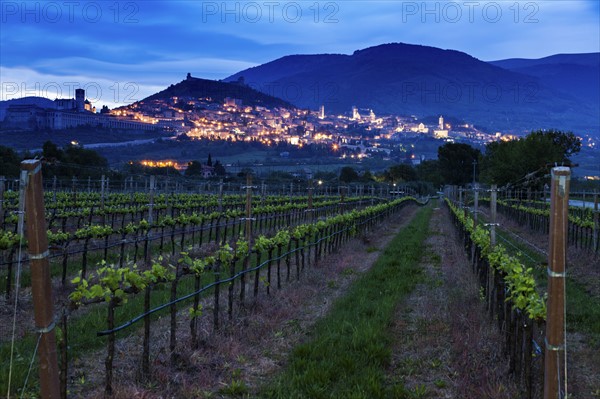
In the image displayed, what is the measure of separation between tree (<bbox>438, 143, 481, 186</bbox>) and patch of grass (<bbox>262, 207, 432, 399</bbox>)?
10863 cm

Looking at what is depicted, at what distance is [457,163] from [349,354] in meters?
114

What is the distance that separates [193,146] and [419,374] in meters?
197

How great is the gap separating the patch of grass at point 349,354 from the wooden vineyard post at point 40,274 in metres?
2.39

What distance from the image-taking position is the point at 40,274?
4.90 meters

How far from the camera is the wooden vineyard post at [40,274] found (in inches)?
191

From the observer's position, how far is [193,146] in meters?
199

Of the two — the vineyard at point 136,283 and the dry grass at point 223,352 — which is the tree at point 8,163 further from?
the dry grass at point 223,352

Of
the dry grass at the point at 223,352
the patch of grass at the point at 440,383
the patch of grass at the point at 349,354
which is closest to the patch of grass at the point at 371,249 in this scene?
the patch of grass at the point at 349,354

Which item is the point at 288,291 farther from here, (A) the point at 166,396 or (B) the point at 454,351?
(A) the point at 166,396

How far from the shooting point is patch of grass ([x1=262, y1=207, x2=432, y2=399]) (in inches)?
251

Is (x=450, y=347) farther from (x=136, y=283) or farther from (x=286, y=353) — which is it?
(x=136, y=283)

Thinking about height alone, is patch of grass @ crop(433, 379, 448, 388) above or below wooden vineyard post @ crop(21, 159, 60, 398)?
below

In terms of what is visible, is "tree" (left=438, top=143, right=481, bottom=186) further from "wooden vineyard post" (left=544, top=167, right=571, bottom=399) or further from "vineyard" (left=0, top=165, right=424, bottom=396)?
"wooden vineyard post" (left=544, top=167, right=571, bottom=399)

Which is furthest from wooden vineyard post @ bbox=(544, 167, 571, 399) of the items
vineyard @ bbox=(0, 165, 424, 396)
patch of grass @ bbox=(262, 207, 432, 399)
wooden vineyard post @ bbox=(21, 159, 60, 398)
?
wooden vineyard post @ bbox=(21, 159, 60, 398)
